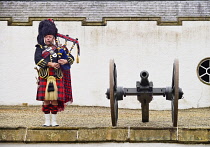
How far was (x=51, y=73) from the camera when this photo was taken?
1032 centimetres

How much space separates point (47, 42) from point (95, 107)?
22.8 feet

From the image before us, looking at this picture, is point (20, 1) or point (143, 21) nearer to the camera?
point (143, 21)

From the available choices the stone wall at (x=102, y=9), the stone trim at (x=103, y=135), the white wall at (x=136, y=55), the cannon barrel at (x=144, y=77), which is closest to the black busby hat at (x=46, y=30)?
the cannon barrel at (x=144, y=77)

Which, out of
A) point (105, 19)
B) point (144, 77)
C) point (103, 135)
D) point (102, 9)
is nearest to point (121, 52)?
point (105, 19)

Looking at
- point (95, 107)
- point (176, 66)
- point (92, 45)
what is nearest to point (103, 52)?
point (92, 45)

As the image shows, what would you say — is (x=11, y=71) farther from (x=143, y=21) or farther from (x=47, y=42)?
(x=47, y=42)

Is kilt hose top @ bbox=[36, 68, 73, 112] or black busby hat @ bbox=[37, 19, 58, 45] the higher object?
black busby hat @ bbox=[37, 19, 58, 45]

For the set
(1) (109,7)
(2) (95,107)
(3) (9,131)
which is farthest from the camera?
(1) (109,7)

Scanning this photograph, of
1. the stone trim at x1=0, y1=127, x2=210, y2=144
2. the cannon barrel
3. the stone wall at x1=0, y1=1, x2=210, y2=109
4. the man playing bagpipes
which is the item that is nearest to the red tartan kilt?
the man playing bagpipes

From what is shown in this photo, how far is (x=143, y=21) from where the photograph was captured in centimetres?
1745

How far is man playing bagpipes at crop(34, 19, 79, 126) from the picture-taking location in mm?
10242

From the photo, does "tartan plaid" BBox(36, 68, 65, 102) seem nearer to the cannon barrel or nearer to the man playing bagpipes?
the man playing bagpipes

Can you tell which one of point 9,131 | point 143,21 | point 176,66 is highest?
point 143,21

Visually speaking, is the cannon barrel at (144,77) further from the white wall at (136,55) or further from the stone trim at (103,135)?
the white wall at (136,55)
